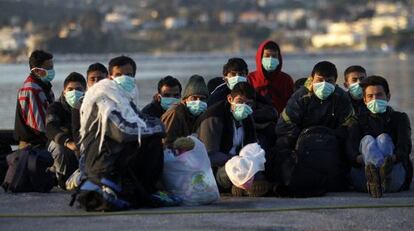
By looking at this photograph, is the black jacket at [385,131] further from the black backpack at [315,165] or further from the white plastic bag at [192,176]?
the white plastic bag at [192,176]

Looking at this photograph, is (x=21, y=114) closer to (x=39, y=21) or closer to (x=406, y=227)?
(x=406, y=227)

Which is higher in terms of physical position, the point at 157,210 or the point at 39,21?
the point at 39,21

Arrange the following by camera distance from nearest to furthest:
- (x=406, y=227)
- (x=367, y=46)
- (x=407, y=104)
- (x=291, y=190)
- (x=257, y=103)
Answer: (x=406, y=227) < (x=291, y=190) < (x=257, y=103) < (x=407, y=104) < (x=367, y=46)

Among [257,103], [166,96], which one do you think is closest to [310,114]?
[257,103]

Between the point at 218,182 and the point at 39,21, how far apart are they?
6883 inches

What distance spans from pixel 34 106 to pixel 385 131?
2.74 m

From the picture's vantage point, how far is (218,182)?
9703mm

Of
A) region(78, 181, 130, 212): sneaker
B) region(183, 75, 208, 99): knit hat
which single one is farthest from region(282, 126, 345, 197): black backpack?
region(78, 181, 130, 212): sneaker

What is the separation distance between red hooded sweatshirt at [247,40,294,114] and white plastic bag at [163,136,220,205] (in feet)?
7.50

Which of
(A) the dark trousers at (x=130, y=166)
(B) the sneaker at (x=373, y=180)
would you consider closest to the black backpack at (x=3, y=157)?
(A) the dark trousers at (x=130, y=166)

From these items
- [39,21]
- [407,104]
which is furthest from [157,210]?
[39,21]

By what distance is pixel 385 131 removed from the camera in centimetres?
991

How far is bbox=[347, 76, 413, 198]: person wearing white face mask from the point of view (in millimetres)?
9672

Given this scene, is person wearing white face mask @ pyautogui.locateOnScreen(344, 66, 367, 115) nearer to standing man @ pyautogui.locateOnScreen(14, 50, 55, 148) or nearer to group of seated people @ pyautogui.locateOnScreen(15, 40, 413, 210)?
group of seated people @ pyautogui.locateOnScreen(15, 40, 413, 210)
